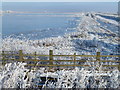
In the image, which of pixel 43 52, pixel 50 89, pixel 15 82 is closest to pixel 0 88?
pixel 15 82

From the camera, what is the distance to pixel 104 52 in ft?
61.4

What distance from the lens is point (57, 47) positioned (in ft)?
65.7

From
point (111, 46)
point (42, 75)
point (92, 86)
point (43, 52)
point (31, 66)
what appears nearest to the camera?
point (92, 86)

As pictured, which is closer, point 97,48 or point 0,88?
point 0,88

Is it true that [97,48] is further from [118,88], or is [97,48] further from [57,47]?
[118,88]

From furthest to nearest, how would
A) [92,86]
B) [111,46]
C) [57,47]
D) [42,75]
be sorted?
1. [111,46]
2. [57,47]
3. [42,75]
4. [92,86]

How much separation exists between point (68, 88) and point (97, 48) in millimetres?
12534

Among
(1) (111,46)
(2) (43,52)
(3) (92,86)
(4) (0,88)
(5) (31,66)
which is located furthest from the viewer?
(1) (111,46)

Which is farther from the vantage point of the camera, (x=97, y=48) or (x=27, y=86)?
(x=97, y=48)

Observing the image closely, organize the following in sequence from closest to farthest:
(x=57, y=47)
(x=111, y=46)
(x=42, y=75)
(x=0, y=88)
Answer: (x=0, y=88) → (x=42, y=75) → (x=57, y=47) → (x=111, y=46)

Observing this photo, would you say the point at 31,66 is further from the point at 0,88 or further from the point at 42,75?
the point at 0,88

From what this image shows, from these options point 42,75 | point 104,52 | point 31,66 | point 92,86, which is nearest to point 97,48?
point 104,52

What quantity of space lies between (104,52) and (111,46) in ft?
9.23

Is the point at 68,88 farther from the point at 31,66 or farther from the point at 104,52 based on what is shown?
the point at 104,52
